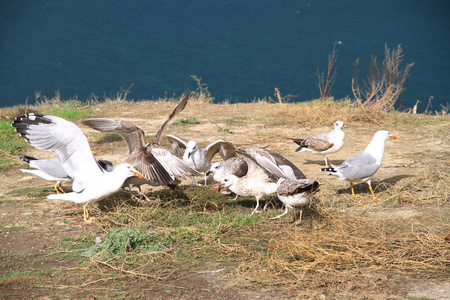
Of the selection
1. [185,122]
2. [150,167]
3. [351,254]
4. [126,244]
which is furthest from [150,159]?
[185,122]

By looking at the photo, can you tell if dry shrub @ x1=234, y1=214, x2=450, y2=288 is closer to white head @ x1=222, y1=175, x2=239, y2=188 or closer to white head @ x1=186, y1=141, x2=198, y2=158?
white head @ x1=222, y1=175, x2=239, y2=188

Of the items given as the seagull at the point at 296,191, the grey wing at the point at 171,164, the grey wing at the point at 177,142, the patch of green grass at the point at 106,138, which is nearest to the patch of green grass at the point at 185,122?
the patch of green grass at the point at 106,138

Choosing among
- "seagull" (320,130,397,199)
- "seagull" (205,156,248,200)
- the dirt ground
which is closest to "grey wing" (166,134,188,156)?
the dirt ground

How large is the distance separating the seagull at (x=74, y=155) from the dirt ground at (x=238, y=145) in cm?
39

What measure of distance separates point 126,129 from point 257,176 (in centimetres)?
258

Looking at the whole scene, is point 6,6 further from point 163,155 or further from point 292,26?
point 163,155

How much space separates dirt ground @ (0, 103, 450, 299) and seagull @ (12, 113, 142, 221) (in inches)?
15.4

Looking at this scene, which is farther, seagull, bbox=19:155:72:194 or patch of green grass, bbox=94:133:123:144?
patch of green grass, bbox=94:133:123:144

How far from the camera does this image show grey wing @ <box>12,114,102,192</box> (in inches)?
231

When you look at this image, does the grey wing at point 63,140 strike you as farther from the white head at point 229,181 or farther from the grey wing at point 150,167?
the white head at point 229,181

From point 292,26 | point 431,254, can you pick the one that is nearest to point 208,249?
point 431,254

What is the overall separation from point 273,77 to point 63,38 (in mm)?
21560

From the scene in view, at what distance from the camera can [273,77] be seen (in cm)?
4012

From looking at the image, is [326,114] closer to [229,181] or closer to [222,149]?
[222,149]
